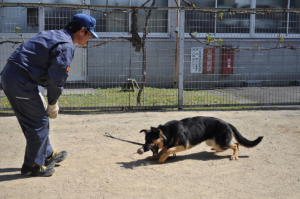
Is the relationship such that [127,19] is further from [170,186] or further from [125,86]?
[170,186]

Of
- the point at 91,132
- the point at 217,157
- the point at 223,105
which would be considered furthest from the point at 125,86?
the point at 217,157

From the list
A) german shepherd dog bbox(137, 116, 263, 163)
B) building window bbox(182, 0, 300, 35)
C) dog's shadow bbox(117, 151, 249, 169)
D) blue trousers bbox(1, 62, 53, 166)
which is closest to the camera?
blue trousers bbox(1, 62, 53, 166)

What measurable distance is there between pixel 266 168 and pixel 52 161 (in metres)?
2.96

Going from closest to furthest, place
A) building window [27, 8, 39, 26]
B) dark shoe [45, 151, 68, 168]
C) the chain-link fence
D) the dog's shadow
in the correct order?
dark shoe [45, 151, 68, 168] < the dog's shadow < the chain-link fence < building window [27, 8, 39, 26]

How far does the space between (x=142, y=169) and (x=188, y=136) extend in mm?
864

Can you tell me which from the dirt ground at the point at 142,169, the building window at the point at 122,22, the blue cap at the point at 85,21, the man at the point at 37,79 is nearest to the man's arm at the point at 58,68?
the man at the point at 37,79

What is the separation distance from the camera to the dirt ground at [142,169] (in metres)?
4.62

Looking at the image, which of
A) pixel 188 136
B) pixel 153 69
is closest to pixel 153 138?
pixel 188 136

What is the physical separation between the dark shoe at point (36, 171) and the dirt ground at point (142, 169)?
0.07 m

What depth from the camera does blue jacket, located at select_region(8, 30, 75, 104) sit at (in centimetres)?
463

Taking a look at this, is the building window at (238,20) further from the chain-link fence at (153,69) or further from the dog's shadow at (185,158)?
the dog's shadow at (185,158)

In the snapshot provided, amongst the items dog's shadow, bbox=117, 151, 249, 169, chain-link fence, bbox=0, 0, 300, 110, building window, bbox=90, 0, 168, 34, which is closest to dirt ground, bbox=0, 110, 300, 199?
dog's shadow, bbox=117, 151, 249, 169

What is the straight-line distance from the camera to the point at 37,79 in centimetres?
480

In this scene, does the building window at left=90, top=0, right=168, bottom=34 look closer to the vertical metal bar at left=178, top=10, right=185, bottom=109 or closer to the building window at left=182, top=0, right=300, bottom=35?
the building window at left=182, top=0, right=300, bottom=35
